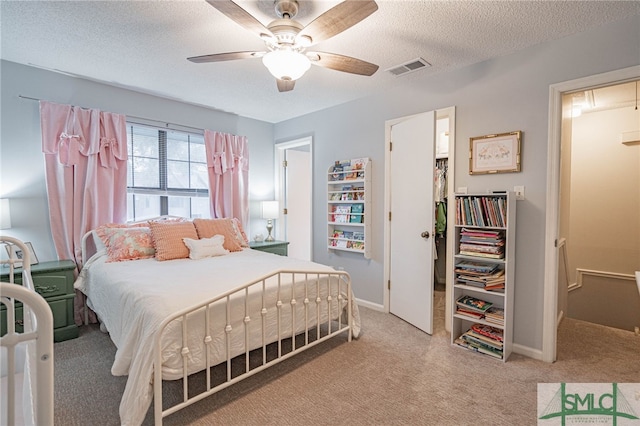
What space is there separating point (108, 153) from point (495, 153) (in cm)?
370

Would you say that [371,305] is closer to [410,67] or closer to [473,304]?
[473,304]

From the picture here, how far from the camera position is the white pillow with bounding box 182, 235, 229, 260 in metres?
2.94

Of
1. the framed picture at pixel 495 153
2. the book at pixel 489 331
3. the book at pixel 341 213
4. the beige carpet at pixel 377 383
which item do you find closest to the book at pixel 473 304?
the book at pixel 489 331

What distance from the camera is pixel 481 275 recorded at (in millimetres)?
2492

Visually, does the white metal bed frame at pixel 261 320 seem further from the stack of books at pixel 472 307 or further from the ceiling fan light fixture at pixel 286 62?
the ceiling fan light fixture at pixel 286 62

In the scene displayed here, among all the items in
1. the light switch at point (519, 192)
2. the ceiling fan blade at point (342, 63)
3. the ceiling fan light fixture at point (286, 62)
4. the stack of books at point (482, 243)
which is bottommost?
the stack of books at point (482, 243)

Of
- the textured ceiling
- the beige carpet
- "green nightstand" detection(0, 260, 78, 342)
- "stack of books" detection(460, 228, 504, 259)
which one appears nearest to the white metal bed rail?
the beige carpet

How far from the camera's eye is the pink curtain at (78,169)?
2.86 m

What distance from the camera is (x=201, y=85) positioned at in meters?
3.18

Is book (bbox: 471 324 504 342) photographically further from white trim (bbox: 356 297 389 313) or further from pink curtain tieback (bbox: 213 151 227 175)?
pink curtain tieback (bbox: 213 151 227 175)

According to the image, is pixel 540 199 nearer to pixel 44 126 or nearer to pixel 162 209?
pixel 162 209

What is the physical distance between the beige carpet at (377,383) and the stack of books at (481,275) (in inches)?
22.1

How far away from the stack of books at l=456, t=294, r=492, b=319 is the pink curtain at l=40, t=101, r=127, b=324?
3.50 meters

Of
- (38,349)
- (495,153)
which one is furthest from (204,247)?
(495,153)
